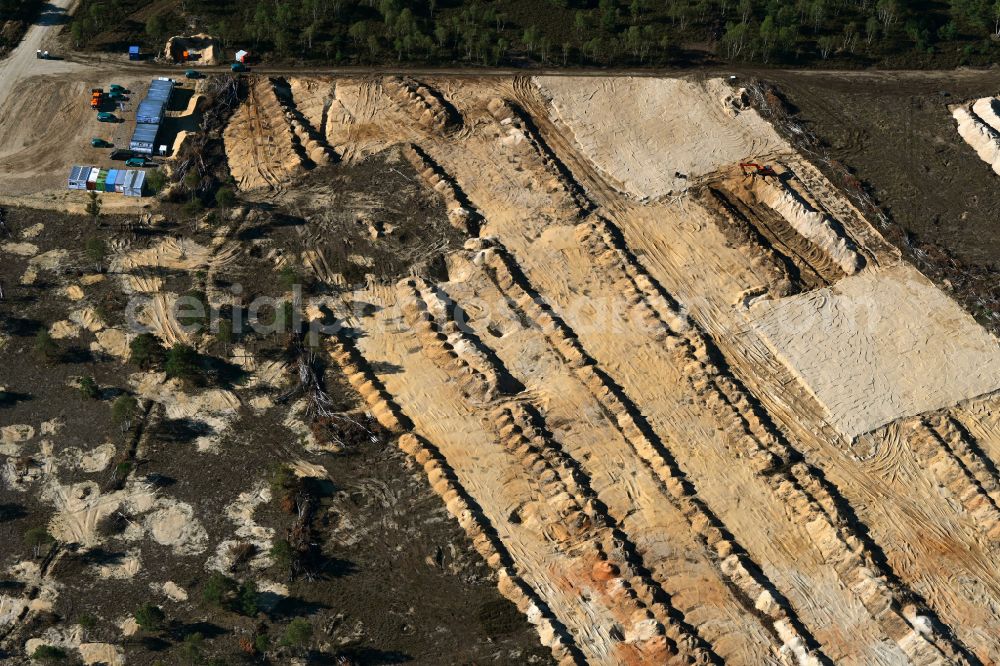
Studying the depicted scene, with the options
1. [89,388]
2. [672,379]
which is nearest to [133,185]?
[89,388]

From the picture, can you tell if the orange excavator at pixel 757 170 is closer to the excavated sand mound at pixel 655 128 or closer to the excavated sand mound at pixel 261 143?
the excavated sand mound at pixel 655 128

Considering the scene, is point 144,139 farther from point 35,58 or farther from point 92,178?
point 35,58

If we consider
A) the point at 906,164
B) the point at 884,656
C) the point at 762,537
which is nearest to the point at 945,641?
the point at 884,656

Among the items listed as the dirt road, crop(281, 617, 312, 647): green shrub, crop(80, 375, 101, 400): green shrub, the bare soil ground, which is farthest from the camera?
the dirt road

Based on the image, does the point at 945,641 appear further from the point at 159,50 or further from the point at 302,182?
the point at 159,50

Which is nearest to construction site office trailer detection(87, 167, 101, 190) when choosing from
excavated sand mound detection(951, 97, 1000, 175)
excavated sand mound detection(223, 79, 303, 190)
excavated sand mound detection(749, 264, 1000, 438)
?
excavated sand mound detection(223, 79, 303, 190)

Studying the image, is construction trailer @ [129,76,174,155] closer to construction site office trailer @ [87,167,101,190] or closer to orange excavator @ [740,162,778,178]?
construction site office trailer @ [87,167,101,190]

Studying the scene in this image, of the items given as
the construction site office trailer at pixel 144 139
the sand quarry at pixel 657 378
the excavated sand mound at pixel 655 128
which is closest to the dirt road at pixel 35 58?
the construction site office trailer at pixel 144 139
